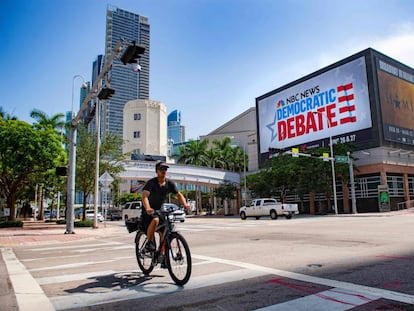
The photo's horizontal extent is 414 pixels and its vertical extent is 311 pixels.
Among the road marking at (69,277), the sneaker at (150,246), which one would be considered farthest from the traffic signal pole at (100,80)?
the sneaker at (150,246)

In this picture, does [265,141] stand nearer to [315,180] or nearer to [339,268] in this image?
[315,180]

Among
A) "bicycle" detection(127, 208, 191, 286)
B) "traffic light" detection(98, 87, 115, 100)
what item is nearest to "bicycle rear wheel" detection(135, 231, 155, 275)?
"bicycle" detection(127, 208, 191, 286)

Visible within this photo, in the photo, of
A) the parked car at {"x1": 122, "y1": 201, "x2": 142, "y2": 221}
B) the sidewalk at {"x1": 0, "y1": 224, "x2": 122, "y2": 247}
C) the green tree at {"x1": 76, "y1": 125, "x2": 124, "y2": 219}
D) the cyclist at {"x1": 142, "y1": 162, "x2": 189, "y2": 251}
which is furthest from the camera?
the parked car at {"x1": 122, "y1": 201, "x2": 142, "y2": 221}

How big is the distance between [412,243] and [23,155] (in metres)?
23.4

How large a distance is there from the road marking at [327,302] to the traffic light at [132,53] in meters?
9.14

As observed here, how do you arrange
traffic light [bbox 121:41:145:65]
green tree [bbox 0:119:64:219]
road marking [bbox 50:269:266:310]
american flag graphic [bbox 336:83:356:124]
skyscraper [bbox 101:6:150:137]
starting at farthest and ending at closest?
skyscraper [bbox 101:6:150:137] → american flag graphic [bbox 336:83:356:124] → green tree [bbox 0:119:64:219] → traffic light [bbox 121:41:145:65] → road marking [bbox 50:269:266:310]

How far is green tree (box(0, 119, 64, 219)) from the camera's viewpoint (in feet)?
80.4

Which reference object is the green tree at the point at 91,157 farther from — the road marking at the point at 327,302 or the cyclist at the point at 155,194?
the road marking at the point at 327,302

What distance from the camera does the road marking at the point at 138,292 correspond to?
15.6ft

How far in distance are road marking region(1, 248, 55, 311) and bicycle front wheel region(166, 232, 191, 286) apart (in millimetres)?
1798

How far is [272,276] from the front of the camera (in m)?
6.06

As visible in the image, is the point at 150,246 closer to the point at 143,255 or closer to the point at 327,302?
the point at 143,255

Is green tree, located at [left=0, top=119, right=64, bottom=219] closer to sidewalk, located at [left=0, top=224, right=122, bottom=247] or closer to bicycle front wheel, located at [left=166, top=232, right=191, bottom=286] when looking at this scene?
sidewalk, located at [left=0, top=224, right=122, bottom=247]

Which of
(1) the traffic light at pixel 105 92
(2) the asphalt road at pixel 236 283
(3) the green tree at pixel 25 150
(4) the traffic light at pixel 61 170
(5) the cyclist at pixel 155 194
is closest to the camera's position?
(2) the asphalt road at pixel 236 283
